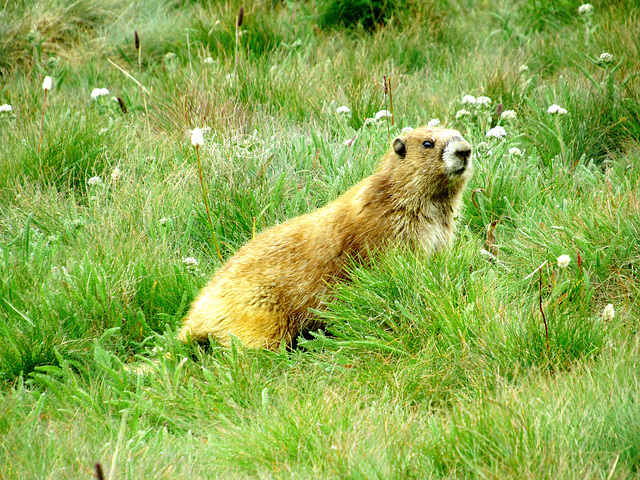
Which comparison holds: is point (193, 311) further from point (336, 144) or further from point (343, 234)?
point (336, 144)

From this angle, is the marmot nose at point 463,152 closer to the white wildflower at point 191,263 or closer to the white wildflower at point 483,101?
the white wildflower at point 483,101

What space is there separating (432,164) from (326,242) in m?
0.83

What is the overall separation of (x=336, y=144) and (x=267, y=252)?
1.63m

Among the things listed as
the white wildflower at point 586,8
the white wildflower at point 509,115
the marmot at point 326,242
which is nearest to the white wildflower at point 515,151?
the white wildflower at point 509,115

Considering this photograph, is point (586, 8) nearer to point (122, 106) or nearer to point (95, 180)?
point (122, 106)

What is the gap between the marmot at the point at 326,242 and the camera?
4.20m

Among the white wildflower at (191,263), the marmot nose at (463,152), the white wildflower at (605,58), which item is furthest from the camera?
the white wildflower at (605,58)

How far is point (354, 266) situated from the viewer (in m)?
4.02

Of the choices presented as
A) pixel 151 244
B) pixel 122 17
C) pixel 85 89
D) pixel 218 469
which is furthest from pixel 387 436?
pixel 122 17

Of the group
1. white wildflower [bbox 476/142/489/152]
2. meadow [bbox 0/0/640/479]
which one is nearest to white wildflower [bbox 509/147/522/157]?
meadow [bbox 0/0/640/479]

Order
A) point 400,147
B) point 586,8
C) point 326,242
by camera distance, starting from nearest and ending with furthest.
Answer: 1. point 326,242
2. point 400,147
3. point 586,8

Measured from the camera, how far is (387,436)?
290 cm

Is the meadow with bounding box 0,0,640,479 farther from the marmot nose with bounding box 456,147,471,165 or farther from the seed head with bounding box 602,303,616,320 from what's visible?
the marmot nose with bounding box 456,147,471,165

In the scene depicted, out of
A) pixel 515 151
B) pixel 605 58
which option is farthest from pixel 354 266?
pixel 605 58
